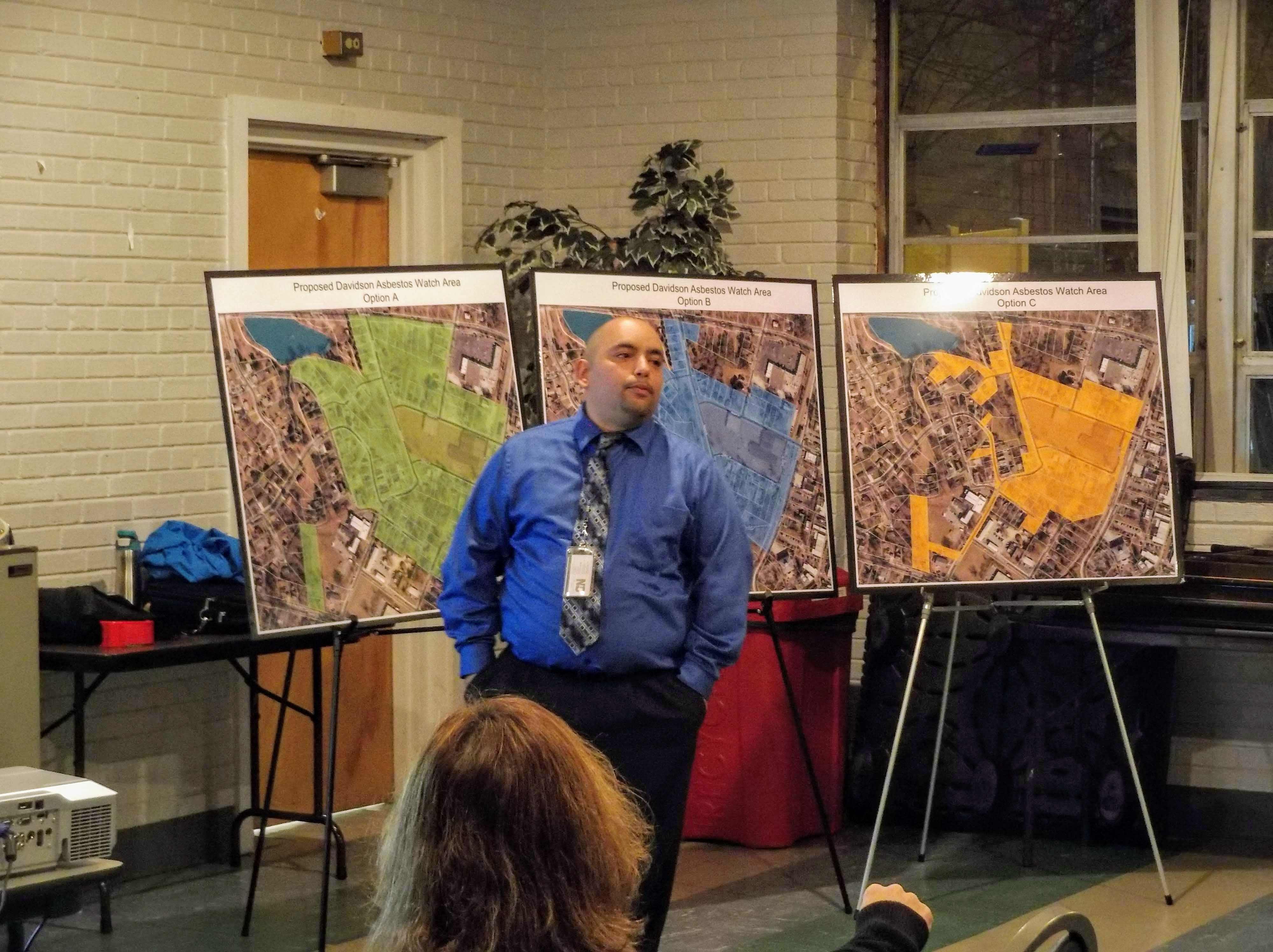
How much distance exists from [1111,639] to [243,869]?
2.66m

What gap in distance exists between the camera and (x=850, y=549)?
4590 millimetres

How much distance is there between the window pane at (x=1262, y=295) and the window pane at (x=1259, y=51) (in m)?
0.47

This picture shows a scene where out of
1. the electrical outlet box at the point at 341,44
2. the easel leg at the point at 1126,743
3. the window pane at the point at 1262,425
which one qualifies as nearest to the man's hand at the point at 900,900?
the easel leg at the point at 1126,743

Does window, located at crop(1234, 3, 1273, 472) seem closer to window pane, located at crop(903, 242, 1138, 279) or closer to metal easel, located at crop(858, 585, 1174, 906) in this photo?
window pane, located at crop(903, 242, 1138, 279)

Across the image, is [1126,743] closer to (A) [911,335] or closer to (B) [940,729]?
(B) [940,729]

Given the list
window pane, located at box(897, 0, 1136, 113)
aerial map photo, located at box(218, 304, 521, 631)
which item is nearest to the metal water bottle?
aerial map photo, located at box(218, 304, 521, 631)

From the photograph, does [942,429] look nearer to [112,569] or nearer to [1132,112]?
[1132,112]

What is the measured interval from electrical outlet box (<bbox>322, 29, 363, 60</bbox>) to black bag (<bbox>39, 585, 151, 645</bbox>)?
6.32 feet

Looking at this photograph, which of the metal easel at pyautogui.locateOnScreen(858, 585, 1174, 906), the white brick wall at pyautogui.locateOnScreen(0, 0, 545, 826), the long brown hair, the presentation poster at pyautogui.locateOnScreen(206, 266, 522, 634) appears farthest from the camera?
the white brick wall at pyautogui.locateOnScreen(0, 0, 545, 826)

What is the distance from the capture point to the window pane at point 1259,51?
5.57m

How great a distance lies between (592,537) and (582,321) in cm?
93

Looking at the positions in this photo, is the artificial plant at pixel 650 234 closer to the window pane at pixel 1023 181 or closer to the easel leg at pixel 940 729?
the window pane at pixel 1023 181

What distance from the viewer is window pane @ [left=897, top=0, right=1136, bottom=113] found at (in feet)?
19.1

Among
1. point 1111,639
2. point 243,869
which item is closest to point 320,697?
point 243,869
